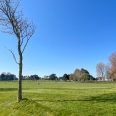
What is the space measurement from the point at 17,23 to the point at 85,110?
10028 millimetres

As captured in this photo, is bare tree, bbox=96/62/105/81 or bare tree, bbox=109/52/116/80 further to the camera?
bare tree, bbox=96/62/105/81

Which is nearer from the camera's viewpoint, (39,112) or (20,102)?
(39,112)

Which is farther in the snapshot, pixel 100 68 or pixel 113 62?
pixel 100 68

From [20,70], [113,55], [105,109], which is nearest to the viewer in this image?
[105,109]

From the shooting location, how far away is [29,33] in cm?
1688

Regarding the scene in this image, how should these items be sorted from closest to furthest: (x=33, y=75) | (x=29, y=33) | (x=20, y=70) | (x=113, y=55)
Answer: (x=20, y=70)
(x=29, y=33)
(x=113, y=55)
(x=33, y=75)

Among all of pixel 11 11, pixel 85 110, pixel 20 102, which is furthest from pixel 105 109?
pixel 11 11

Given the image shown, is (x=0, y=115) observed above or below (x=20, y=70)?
below

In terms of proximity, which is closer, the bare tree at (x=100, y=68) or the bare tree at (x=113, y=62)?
the bare tree at (x=113, y=62)

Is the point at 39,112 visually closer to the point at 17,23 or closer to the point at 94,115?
the point at 94,115

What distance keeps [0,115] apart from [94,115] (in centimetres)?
672

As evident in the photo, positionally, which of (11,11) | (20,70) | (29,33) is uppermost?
(11,11)

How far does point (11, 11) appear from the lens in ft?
52.3

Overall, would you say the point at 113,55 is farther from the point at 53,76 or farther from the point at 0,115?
the point at 53,76
